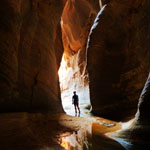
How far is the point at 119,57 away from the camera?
8078 millimetres

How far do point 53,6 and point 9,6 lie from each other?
424 centimetres

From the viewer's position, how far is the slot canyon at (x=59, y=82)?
2.56m

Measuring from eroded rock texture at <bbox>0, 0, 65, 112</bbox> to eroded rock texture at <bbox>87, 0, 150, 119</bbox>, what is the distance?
128 inches

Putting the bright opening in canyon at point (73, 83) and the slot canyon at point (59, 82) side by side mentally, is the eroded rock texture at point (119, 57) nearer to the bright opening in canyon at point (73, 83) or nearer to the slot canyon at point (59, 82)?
the slot canyon at point (59, 82)

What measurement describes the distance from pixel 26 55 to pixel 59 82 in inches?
141

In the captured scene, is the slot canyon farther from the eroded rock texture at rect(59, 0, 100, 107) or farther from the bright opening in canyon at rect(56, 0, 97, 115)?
the eroded rock texture at rect(59, 0, 100, 107)

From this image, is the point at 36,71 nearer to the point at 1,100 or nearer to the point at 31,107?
the point at 31,107

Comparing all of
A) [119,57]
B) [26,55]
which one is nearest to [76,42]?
[119,57]

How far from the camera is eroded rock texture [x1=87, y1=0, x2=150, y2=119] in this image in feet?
23.2

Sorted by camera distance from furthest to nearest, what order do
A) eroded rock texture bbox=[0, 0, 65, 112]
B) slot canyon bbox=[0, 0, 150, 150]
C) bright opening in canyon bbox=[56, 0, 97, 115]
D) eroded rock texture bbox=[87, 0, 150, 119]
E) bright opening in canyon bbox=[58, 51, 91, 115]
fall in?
bright opening in canyon bbox=[56, 0, 97, 115]
bright opening in canyon bbox=[58, 51, 91, 115]
eroded rock texture bbox=[87, 0, 150, 119]
eroded rock texture bbox=[0, 0, 65, 112]
slot canyon bbox=[0, 0, 150, 150]

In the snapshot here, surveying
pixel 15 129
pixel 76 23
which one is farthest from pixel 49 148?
pixel 76 23

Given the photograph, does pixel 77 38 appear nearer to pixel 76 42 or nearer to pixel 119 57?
pixel 76 42

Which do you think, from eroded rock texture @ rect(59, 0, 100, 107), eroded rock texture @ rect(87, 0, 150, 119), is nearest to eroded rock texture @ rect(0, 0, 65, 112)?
eroded rock texture @ rect(87, 0, 150, 119)

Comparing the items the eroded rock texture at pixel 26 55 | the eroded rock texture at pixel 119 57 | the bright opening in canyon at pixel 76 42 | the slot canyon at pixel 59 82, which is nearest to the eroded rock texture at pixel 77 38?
the bright opening in canyon at pixel 76 42
